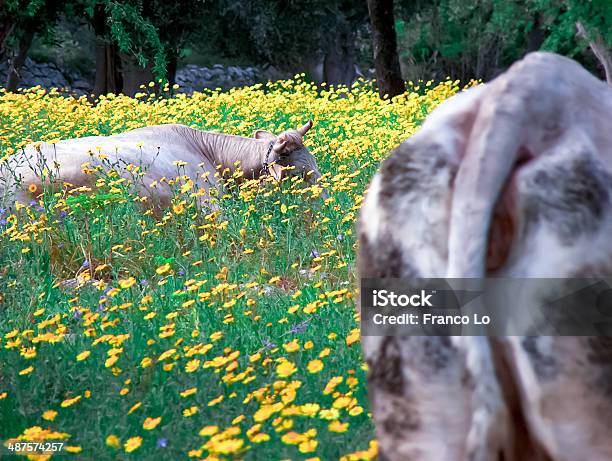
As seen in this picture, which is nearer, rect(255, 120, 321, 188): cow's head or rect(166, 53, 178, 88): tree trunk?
rect(255, 120, 321, 188): cow's head

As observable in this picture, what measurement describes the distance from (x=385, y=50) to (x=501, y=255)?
1451 cm

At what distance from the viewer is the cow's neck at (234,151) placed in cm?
884

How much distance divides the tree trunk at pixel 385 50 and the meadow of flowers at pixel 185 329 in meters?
7.49

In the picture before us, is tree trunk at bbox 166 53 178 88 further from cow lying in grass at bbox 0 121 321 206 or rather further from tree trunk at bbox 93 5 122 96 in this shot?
cow lying in grass at bbox 0 121 321 206

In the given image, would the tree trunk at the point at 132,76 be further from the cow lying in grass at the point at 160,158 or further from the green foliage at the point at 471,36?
the cow lying in grass at the point at 160,158

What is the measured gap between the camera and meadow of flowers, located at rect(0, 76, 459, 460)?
3.55 m

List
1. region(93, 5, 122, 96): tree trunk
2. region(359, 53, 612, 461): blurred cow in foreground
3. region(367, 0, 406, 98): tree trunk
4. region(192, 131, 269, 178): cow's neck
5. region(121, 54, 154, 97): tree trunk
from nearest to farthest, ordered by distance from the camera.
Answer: region(359, 53, 612, 461): blurred cow in foreground, region(192, 131, 269, 178): cow's neck, region(367, 0, 406, 98): tree trunk, region(93, 5, 122, 96): tree trunk, region(121, 54, 154, 97): tree trunk

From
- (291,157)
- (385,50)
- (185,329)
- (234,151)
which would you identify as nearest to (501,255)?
(185,329)

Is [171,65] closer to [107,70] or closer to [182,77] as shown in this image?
[107,70]

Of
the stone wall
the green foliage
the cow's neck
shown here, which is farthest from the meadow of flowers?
the stone wall

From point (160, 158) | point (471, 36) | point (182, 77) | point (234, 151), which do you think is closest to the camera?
point (160, 158)

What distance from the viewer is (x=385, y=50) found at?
16453 millimetres

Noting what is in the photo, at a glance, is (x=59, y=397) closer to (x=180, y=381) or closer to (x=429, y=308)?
(x=180, y=381)

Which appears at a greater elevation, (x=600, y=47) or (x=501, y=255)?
(x=600, y=47)
